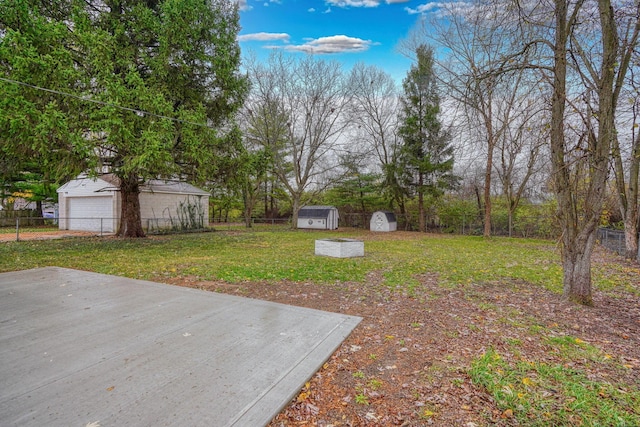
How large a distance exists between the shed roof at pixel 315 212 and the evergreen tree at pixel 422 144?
480 cm

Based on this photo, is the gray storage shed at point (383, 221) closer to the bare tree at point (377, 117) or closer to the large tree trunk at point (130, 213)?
the bare tree at point (377, 117)

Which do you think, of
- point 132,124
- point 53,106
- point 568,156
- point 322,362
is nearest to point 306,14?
point 132,124

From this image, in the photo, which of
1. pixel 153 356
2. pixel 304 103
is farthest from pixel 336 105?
pixel 153 356

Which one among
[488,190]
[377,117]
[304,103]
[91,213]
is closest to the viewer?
[488,190]

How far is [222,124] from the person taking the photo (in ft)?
42.5

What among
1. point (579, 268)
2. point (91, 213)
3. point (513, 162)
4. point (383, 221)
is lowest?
point (579, 268)

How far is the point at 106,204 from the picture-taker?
1576 centimetres

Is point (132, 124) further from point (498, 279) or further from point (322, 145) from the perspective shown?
point (322, 145)

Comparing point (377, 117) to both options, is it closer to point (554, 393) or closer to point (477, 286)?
point (477, 286)

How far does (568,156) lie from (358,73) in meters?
16.7

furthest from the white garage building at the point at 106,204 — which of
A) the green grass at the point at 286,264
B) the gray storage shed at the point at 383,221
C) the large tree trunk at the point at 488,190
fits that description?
the large tree trunk at the point at 488,190

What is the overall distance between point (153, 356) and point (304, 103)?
723 inches

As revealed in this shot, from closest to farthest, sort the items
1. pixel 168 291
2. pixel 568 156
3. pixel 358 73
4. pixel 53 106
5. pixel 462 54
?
pixel 568 156
pixel 168 291
pixel 53 106
pixel 462 54
pixel 358 73

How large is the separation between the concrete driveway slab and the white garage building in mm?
11710
